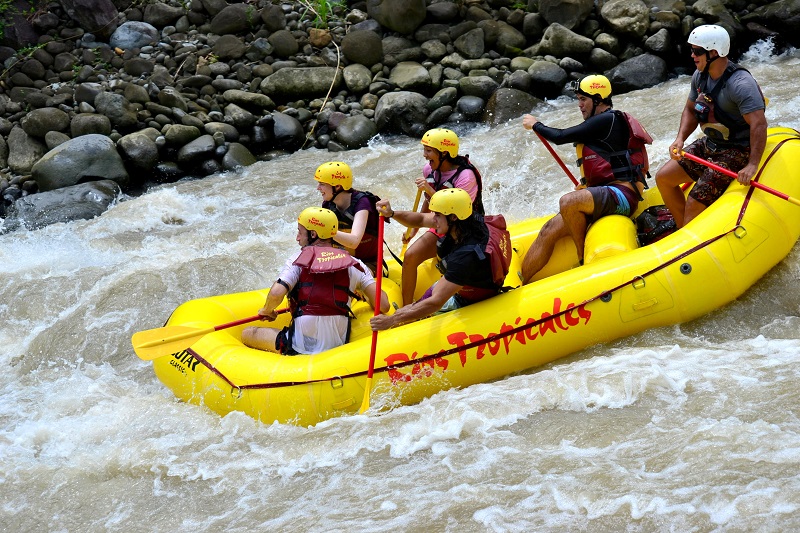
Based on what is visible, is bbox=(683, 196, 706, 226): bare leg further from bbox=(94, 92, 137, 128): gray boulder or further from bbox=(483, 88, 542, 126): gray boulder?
bbox=(94, 92, 137, 128): gray boulder

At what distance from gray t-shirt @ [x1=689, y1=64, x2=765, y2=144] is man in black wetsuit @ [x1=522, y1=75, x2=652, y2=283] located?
0.51 m

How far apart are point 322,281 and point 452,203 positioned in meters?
0.99

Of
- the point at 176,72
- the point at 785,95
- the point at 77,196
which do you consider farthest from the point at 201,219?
the point at 785,95

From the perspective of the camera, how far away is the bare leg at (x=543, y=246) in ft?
19.3

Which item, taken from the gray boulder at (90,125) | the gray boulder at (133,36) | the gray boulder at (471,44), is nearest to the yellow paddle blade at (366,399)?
the gray boulder at (90,125)

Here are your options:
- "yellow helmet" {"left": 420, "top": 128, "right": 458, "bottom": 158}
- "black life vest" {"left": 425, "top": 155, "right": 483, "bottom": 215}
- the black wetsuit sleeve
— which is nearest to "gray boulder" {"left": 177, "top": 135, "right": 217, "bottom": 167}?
"black life vest" {"left": 425, "top": 155, "right": 483, "bottom": 215}

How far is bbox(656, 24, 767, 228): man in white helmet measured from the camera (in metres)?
5.31

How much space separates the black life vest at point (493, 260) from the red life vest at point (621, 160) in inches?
32.5

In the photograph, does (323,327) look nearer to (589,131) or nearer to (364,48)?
(589,131)

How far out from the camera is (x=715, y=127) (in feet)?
18.3

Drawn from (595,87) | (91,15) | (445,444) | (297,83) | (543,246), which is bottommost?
(445,444)

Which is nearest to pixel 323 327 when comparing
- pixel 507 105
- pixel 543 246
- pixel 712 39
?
pixel 543 246

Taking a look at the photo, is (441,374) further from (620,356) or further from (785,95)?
(785,95)

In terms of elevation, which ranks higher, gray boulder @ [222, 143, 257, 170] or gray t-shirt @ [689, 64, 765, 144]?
gray t-shirt @ [689, 64, 765, 144]
